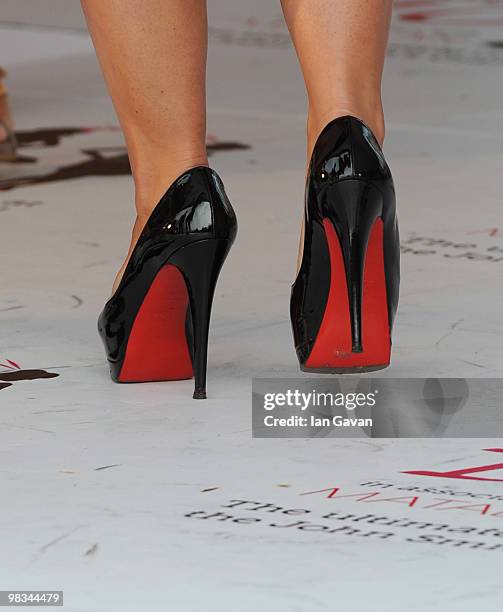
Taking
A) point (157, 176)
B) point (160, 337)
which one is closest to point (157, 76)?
point (157, 176)

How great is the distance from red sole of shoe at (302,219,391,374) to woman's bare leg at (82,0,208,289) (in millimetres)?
151

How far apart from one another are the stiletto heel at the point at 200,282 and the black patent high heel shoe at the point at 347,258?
0.07 meters

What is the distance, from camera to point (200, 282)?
1134 mm

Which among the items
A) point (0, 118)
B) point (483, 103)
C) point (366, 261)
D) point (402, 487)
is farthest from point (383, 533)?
point (483, 103)

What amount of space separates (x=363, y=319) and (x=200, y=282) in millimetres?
134

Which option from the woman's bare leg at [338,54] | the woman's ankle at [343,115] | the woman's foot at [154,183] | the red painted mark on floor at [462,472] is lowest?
the red painted mark on floor at [462,472]

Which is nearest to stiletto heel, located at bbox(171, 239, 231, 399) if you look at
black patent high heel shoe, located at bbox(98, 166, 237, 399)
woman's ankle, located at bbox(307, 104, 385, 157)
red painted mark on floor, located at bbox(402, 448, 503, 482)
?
black patent high heel shoe, located at bbox(98, 166, 237, 399)

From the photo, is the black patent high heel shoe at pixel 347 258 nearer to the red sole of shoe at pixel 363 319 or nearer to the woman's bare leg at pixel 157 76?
the red sole of shoe at pixel 363 319

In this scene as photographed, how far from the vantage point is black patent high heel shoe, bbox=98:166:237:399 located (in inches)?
44.7

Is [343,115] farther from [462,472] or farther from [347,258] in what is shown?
[462,472]

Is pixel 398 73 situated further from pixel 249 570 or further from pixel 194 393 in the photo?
pixel 249 570

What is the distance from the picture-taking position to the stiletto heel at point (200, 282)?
1131 mm

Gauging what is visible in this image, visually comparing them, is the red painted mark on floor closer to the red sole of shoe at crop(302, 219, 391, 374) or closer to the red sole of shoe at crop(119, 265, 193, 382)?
the red sole of shoe at crop(302, 219, 391, 374)

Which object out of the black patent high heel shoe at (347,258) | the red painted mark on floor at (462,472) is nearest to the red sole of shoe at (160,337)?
the black patent high heel shoe at (347,258)
